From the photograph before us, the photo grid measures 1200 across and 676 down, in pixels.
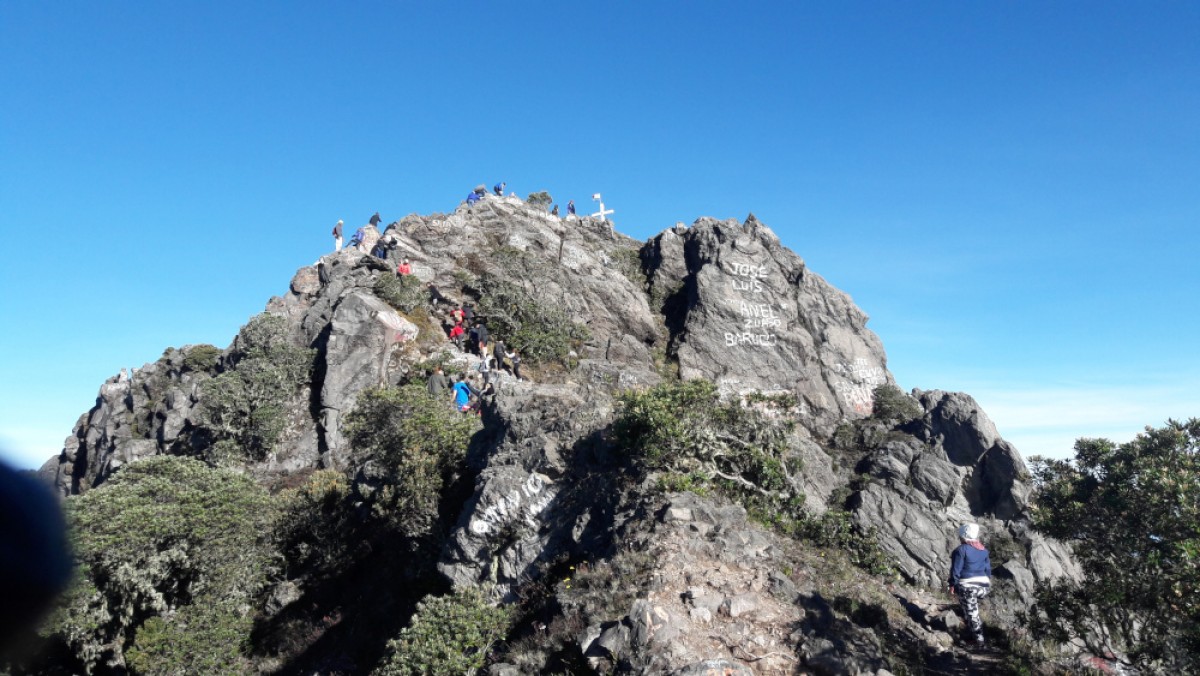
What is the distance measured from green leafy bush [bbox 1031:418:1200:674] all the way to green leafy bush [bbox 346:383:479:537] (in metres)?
14.1

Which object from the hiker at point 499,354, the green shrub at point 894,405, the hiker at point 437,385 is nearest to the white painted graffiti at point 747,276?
the green shrub at point 894,405

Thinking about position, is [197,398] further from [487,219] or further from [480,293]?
[487,219]

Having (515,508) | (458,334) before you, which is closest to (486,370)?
(458,334)

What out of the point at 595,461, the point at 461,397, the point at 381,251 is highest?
the point at 381,251

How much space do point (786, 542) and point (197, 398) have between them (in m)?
31.4

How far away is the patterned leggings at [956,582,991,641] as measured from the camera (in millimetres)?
10945

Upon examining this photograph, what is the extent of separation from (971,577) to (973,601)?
47cm

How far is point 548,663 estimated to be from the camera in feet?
33.5

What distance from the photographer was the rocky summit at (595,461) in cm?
1078

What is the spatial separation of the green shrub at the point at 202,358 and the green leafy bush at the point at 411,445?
20.6 metres

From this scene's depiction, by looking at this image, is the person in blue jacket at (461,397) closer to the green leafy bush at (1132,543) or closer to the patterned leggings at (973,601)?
the patterned leggings at (973,601)

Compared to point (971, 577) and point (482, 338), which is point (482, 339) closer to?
point (482, 338)

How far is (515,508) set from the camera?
1462 centimetres

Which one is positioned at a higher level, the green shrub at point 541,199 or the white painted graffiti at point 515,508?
the green shrub at point 541,199
